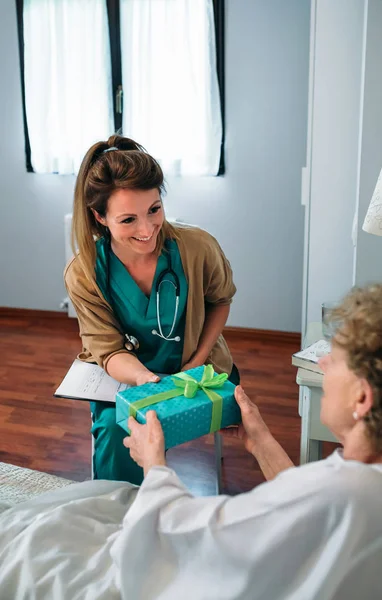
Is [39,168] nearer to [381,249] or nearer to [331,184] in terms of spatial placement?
[331,184]

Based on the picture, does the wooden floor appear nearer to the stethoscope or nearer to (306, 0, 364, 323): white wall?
(306, 0, 364, 323): white wall

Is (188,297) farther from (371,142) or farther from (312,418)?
(371,142)

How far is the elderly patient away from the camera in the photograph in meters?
0.85

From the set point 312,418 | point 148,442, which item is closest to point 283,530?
point 148,442

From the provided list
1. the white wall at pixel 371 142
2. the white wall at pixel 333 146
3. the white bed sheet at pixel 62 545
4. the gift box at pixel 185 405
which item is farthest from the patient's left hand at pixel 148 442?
the white wall at pixel 333 146

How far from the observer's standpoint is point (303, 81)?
320cm

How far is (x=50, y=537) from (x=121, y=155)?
0.96m

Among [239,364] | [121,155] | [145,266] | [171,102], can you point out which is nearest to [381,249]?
[145,266]

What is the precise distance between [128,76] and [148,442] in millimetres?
2620

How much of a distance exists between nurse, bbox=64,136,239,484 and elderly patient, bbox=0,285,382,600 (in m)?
0.68

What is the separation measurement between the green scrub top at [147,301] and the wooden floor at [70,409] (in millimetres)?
672

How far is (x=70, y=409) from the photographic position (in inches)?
113

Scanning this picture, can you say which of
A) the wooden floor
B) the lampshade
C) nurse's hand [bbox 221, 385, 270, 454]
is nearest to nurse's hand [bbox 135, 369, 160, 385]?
nurse's hand [bbox 221, 385, 270, 454]

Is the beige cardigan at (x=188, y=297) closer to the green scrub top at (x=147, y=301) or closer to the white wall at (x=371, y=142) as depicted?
the green scrub top at (x=147, y=301)
